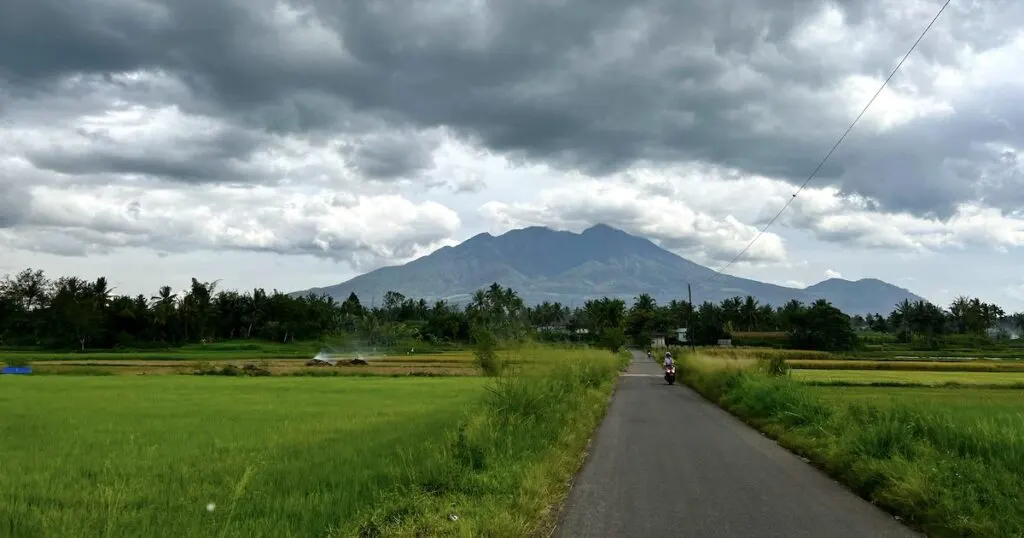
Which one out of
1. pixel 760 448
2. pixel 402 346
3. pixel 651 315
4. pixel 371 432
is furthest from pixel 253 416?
pixel 651 315

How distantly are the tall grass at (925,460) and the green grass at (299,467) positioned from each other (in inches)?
160

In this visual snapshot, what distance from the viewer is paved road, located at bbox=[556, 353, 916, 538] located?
23.0 feet

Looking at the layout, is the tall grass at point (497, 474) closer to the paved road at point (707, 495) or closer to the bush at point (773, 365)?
the paved road at point (707, 495)

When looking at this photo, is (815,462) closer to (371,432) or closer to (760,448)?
(760,448)

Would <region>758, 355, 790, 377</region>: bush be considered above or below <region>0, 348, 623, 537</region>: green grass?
above

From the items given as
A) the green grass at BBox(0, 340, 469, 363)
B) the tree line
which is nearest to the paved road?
the tree line

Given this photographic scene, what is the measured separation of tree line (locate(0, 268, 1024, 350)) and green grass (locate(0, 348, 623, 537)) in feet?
146

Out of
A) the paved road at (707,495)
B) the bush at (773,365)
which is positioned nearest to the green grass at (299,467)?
the paved road at (707,495)

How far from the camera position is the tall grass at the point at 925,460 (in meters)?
7.04

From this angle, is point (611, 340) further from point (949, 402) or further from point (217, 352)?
point (949, 402)

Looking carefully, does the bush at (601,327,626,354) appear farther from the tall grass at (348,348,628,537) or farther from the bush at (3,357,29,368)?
the tall grass at (348,348,628,537)

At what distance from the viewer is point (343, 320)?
111750mm

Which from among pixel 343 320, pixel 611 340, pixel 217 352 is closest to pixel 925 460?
pixel 611 340

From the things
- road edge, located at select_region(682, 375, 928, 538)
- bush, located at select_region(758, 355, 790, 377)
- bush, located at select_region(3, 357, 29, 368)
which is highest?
bush, located at select_region(758, 355, 790, 377)
